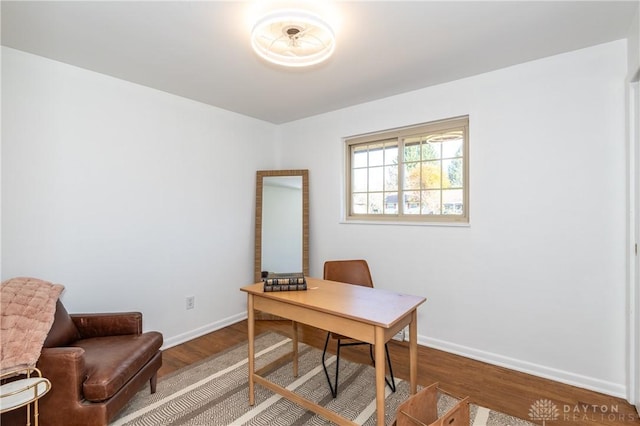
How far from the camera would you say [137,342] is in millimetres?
2068

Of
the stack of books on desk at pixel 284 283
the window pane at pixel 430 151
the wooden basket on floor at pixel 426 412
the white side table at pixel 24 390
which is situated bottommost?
the wooden basket on floor at pixel 426 412

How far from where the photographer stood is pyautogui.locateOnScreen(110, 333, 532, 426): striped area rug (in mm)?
1909

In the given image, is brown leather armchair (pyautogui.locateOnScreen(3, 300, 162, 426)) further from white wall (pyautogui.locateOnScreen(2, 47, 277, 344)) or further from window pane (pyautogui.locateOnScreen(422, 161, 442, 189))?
window pane (pyautogui.locateOnScreen(422, 161, 442, 189))

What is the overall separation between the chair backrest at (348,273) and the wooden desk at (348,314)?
343mm

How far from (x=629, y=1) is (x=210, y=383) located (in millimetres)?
3616

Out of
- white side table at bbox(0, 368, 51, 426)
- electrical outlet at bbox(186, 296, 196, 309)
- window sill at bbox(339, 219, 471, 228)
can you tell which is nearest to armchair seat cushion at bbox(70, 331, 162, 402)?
white side table at bbox(0, 368, 51, 426)

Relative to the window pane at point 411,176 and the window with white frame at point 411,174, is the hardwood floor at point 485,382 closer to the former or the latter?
the window with white frame at point 411,174

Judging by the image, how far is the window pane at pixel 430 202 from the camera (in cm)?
304

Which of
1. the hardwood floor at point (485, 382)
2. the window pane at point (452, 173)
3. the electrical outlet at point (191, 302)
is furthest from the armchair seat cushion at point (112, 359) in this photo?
the window pane at point (452, 173)

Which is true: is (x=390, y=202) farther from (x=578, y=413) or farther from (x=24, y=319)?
(x=24, y=319)

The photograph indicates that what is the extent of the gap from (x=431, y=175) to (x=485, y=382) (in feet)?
6.02

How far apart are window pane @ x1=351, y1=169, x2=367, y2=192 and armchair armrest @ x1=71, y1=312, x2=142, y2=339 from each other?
2.50m

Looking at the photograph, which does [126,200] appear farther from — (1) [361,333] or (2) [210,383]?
(1) [361,333]

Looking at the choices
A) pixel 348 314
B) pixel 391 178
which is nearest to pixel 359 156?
pixel 391 178
